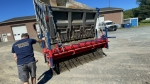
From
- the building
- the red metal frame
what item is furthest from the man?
the building

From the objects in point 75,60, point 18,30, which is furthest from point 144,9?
point 75,60

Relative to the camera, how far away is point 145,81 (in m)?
3.56

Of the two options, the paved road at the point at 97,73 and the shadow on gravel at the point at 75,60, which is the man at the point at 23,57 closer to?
the paved road at the point at 97,73

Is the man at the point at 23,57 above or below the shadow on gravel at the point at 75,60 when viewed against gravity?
above

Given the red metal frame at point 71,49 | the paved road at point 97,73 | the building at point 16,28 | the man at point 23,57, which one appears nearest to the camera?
the man at point 23,57

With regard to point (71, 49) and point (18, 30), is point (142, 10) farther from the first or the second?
point (71, 49)

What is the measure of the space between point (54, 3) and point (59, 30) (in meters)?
1.32

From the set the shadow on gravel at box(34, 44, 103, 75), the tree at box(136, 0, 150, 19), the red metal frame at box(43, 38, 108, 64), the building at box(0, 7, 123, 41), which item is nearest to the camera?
the red metal frame at box(43, 38, 108, 64)

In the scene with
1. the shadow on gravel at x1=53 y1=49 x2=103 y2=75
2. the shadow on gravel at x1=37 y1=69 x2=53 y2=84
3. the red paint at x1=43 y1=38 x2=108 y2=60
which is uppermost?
the red paint at x1=43 y1=38 x2=108 y2=60

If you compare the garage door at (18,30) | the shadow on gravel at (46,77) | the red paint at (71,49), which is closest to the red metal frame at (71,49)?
the red paint at (71,49)

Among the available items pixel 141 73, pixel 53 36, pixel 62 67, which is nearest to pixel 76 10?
pixel 53 36

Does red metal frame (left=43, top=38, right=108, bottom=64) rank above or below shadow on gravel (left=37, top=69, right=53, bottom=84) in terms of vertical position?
above

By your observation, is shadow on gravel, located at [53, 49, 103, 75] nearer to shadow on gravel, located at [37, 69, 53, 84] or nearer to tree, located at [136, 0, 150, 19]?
shadow on gravel, located at [37, 69, 53, 84]

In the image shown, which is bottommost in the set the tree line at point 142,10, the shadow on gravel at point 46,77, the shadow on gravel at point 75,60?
the shadow on gravel at point 46,77
